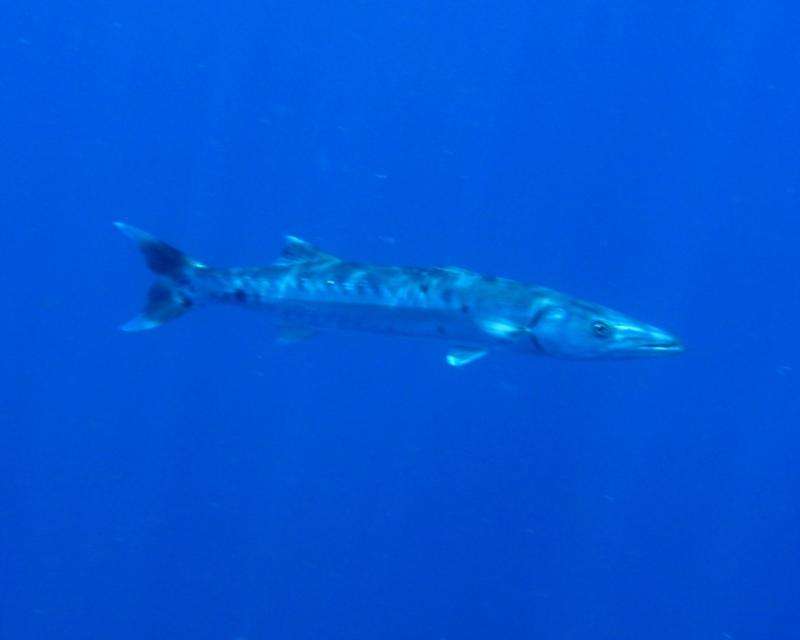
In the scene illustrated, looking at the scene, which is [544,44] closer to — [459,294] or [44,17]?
[44,17]

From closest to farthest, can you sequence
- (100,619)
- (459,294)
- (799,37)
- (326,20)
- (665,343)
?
(665,343)
(459,294)
(100,619)
(799,37)
(326,20)

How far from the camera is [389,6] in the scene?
44.9 feet

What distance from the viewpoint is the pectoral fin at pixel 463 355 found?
545 centimetres

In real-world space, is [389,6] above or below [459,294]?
above

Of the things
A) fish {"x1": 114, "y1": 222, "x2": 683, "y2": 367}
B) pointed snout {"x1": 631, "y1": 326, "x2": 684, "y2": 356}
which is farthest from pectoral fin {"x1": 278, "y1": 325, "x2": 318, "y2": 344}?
pointed snout {"x1": 631, "y1": 326, "x2": 684, "y2": 356}

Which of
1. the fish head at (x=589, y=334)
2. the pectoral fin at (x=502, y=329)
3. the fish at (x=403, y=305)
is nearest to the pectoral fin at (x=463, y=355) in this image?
the fish at (x=403, y=305)

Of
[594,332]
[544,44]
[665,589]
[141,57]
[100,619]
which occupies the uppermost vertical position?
[544,44]

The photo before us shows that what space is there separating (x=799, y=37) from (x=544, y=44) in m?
3.29

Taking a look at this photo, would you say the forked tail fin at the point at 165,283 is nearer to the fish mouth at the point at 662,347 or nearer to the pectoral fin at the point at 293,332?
the pectoral fin at the point at 293,332

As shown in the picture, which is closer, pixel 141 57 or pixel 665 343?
pixel 665 343

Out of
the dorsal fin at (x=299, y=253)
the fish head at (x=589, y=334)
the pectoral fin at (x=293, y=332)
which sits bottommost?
the fish head at (x=589, y=334)

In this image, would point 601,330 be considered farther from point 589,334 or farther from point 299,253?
point 299,253

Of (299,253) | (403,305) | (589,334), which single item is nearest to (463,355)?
(403,305)

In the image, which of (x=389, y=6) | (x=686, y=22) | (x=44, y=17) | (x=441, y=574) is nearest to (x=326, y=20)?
(x=389, y=6)
